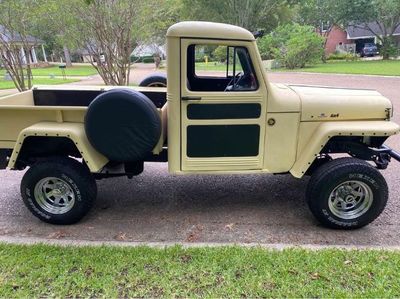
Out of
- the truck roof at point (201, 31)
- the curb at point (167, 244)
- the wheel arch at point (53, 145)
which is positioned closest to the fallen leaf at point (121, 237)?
the curb at point (167, 244)

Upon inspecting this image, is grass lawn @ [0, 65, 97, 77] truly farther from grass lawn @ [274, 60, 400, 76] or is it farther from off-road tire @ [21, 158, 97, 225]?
off-road tire @ [21, 158, 97, 225]

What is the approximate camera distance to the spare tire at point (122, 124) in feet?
11.6

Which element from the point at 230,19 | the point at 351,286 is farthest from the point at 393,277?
the point at 230,19

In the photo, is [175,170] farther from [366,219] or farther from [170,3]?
[170,3]

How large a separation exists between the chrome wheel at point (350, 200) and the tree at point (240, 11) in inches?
1179

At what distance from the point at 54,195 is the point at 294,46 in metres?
26.3

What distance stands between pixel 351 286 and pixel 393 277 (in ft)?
1.23

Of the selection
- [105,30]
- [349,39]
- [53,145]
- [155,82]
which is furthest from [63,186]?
[349,39]

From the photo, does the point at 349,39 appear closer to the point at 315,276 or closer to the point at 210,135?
the point at 210,135

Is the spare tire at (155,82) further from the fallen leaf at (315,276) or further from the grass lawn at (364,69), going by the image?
the grass lawn at (364,69)

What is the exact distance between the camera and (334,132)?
367 centimetres

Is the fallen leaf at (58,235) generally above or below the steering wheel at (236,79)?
below

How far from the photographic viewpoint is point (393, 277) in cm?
295

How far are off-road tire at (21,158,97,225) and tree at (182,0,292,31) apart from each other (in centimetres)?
3015
